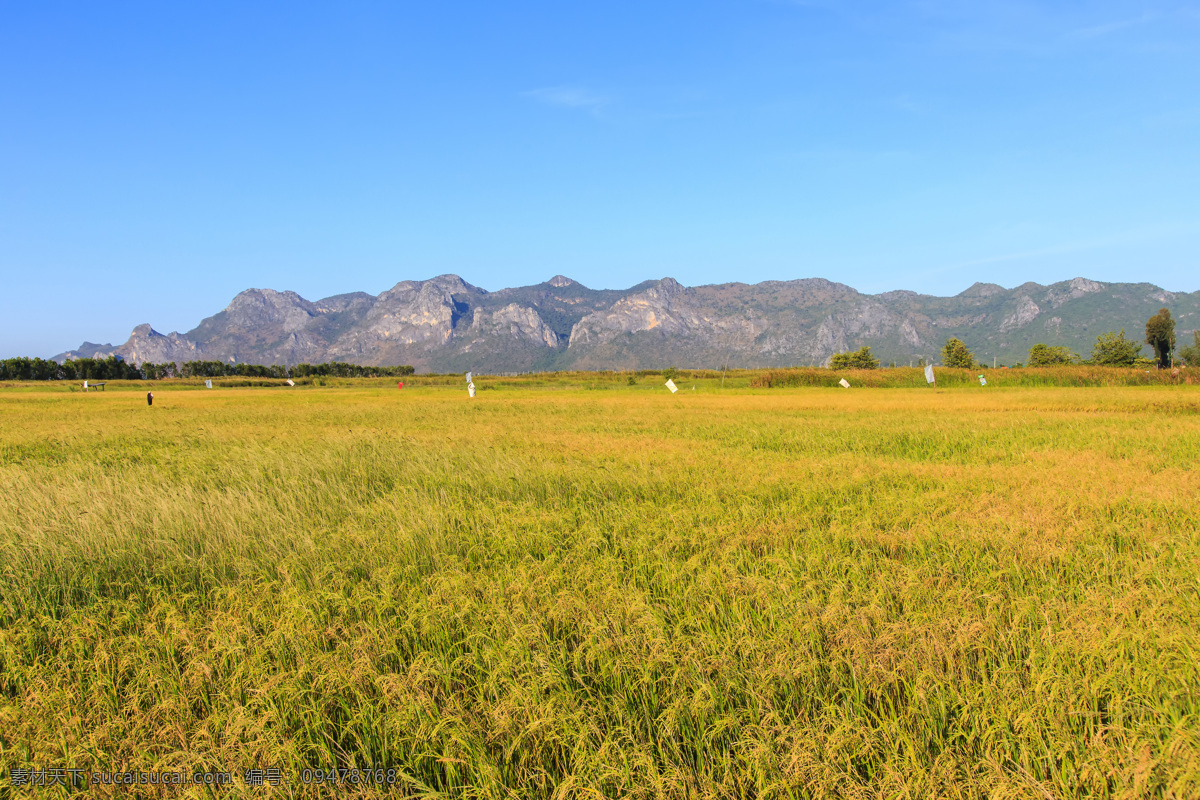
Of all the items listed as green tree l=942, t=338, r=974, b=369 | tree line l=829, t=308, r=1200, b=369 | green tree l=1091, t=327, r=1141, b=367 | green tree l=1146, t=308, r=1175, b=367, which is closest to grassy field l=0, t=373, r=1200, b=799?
tree line l=829, t=308, r=1200, b=369

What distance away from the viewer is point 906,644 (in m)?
3.24

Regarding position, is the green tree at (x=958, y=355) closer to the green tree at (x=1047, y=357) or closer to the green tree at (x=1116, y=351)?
the green tree at (x=1047, y=357)

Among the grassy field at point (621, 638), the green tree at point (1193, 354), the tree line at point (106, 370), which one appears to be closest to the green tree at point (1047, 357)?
the green tree at point (1193, 354)

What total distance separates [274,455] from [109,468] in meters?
3.01

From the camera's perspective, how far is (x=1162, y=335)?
87.3 metres

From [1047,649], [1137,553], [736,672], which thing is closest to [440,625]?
[736,672]

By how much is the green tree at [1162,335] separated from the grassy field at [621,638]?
109 metres

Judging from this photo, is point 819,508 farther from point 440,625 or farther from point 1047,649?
point 440,625

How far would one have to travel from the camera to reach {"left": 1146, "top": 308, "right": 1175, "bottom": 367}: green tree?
86.5 meters

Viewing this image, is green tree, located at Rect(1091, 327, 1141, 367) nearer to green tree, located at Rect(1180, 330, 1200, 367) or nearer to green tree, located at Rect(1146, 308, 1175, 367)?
green tree, located at Rect(1146, 308, 1175, 367)

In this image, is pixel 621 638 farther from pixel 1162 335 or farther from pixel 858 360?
pixel 858 360

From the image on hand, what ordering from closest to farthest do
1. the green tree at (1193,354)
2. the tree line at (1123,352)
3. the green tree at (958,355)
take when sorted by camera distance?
the tree line at (1123,352), the green tree at (1193,354), the green tree at (958,355)

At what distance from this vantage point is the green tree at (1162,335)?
284 ft

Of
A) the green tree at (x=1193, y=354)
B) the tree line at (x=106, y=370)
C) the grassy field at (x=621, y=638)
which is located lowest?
the grassy field at (x=621, y=638)
